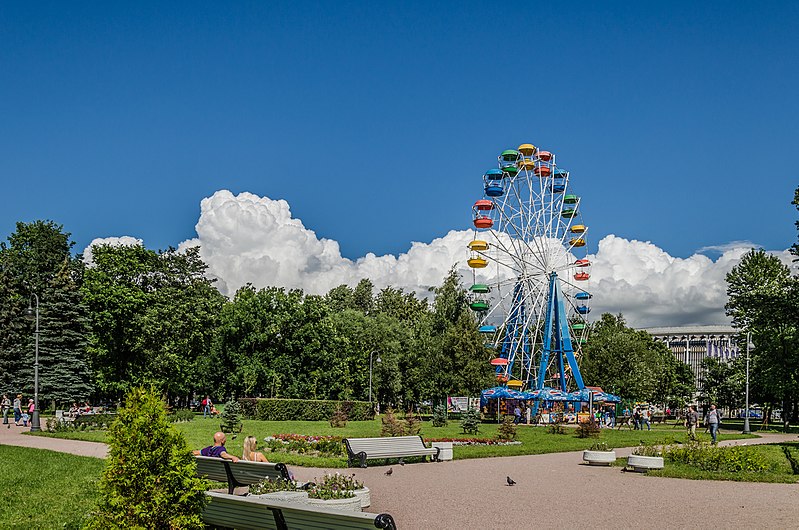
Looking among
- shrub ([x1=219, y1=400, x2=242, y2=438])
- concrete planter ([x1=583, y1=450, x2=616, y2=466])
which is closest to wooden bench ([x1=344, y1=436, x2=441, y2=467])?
concrete planter ([x1=583, y1=450, x2=616, y2=466])

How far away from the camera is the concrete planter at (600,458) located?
21734 mm

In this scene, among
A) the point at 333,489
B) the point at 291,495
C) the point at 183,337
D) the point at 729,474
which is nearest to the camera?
the point at 291,495

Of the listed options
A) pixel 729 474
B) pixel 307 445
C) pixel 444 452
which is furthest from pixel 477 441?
pixel 729 474

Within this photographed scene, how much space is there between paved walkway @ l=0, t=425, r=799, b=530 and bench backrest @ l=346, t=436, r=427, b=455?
1.76 feet

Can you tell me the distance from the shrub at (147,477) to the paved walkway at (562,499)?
438 centimetres

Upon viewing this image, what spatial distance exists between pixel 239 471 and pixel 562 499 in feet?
19.6

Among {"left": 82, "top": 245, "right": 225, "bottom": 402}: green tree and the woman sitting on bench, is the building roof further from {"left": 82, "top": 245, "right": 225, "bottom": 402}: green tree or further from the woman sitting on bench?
the woman sitting on bench

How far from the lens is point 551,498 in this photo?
15.1m

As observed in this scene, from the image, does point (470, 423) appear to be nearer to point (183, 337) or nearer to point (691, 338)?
point (183, 337)

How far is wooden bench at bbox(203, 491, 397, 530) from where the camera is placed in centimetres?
786

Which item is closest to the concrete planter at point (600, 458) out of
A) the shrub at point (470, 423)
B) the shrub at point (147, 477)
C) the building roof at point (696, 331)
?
the shrub at point (470, 423)

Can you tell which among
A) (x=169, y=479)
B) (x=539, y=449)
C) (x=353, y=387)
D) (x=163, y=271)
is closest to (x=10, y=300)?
(x=163, y=271)

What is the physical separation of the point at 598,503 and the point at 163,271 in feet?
160

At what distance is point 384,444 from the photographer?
2052cm
